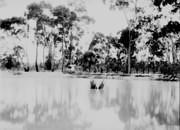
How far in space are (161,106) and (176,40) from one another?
75.4 feet

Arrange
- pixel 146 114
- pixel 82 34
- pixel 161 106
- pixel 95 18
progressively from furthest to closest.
A: pixel 82 34 → pixel 95 18 → pixel 161 106 → pixel 146 114

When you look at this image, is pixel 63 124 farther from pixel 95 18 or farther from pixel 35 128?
pixel 95 18

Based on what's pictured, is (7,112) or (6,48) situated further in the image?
(6,48)

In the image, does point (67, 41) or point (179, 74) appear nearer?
point (179, 74)

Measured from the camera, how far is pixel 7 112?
22.6 feet

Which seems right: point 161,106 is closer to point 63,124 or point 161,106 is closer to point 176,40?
point 63,124

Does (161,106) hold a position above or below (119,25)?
below

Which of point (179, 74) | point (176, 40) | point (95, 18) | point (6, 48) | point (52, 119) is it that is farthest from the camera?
point (6, 48)

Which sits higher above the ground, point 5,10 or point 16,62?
point 5,10

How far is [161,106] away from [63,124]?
11.3 ft

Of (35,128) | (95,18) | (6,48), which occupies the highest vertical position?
(95,18)

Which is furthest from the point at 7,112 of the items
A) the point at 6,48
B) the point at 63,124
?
the point at 6,48

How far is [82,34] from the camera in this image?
38.2 m

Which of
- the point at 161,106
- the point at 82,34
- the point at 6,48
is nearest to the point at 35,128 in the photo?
the point at 161,106
